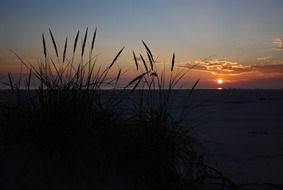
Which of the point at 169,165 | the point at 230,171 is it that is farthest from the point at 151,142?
the point at 230,171

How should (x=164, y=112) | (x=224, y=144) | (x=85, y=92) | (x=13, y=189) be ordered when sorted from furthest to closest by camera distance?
(x=224, y=144), (x=164, y=112), (x=85, y=92), (x=13, y=189)

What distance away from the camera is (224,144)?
22.5 feet

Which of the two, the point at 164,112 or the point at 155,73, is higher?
the point at 155,73

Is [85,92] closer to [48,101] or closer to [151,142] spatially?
[48,101]

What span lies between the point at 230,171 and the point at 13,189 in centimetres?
263

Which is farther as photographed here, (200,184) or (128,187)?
(200,184)

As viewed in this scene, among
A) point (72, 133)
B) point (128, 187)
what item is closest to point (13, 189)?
point (72, 133)

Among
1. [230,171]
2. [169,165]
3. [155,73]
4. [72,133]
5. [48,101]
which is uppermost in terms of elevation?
[155,73]

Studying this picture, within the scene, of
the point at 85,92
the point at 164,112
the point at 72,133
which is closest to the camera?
the point at 72,133

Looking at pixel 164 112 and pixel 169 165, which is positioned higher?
pixel 164 112

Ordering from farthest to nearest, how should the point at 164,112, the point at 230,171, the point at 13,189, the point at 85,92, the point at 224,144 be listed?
the point at 224,144
the point at 230,171
the point at 164,112
the point at 85,92
the point at 13,189

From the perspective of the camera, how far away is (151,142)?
120 inches

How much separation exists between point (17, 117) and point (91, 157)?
1.92 ft

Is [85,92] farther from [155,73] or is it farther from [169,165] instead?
[169,165]
